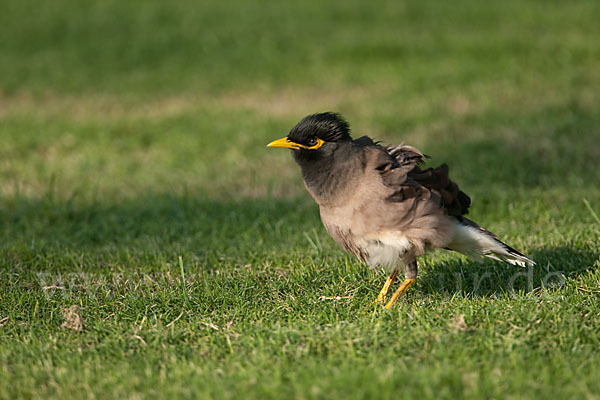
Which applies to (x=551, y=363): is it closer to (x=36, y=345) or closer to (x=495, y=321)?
(x=495, y=321)

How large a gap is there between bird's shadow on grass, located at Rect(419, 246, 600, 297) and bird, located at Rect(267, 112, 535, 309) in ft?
0.66

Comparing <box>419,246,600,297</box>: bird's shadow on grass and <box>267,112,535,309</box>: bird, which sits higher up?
<box>267,112,535,309</box>: bird

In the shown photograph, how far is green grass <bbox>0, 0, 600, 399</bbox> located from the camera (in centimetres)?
393

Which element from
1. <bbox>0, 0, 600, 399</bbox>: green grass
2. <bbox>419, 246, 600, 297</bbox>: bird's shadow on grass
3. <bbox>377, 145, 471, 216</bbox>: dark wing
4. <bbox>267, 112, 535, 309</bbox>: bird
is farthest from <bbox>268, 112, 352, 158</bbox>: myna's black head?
<bbox>419, 246, 600, 297</bbox>: bird's shadow on grass

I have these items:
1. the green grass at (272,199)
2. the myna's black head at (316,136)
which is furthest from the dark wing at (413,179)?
the green grass at (272,199)

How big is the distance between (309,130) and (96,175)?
213 inches

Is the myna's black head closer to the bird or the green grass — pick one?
the bird

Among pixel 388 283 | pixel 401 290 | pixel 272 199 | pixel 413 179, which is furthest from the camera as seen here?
pixel 272 199

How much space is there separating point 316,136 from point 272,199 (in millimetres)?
2956

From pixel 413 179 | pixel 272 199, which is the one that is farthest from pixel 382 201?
pixel 272 199

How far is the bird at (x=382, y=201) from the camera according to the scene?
4.71 meters

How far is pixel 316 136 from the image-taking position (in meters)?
4.91

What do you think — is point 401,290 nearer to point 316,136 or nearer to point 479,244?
point 479,244

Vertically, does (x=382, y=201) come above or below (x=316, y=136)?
below
